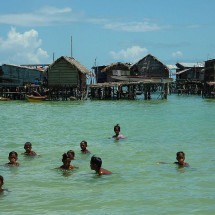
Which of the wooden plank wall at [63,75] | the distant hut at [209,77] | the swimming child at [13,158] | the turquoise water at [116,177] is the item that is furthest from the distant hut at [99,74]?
the swimming child at [13,158]

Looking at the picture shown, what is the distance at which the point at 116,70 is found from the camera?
207ft

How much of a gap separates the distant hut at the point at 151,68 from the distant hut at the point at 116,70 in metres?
1.59

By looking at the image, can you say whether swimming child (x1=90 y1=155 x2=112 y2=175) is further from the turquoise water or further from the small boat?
the small boat

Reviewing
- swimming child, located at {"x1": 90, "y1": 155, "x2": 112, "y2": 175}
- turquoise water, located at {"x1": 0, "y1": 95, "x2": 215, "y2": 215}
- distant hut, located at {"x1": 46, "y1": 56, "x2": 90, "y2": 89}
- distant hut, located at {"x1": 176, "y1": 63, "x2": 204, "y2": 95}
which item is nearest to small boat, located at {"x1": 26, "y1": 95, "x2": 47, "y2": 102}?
distant hut, located at {"x1": 46, "y1": 56, "x2": 90, "y2": 89}

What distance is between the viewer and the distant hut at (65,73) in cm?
5319

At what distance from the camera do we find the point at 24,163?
1454 cm

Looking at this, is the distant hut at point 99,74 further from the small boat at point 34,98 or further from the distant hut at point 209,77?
the small boat at point 34,98

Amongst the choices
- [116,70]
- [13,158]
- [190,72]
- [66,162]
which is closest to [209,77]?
[190,72]

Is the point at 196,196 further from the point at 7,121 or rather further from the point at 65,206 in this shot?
the point at 7,121

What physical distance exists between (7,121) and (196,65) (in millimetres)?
56467

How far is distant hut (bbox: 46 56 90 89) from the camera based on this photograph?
174 ft

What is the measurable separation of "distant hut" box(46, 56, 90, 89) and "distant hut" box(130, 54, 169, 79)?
981 cm

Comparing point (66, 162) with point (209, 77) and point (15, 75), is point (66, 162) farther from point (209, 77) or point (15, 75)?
point (209, 77)

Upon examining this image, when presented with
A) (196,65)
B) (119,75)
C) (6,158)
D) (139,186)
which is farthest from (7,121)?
(196,65)
